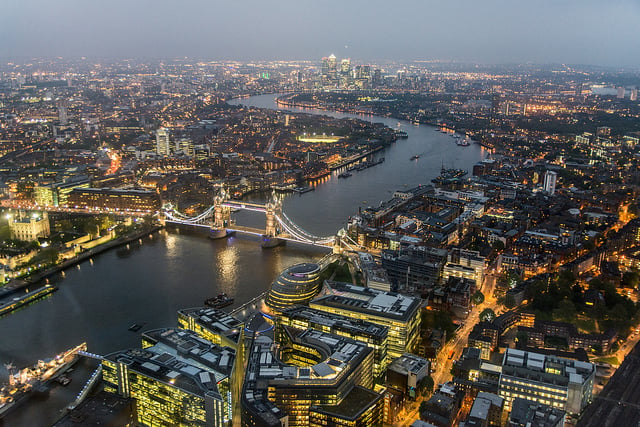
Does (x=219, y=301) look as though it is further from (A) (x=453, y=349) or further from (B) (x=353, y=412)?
(B) (x=353, y=412)

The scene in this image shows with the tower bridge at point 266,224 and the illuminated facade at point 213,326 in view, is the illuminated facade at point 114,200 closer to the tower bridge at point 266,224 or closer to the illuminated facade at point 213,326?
the tower bridge at point 266,224

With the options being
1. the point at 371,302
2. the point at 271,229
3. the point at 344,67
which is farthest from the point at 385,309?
the point at 344,67

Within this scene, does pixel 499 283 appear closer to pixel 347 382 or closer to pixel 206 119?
pixel 347 382

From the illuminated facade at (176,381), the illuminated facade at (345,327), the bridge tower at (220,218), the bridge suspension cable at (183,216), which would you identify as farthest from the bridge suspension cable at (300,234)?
the illuminated facade at (176,381)

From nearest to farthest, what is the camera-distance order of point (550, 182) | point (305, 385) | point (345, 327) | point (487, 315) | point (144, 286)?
point (305, 385) → point (345, 327) → point (487, 315) → point (144, 286) → point (550, 182)

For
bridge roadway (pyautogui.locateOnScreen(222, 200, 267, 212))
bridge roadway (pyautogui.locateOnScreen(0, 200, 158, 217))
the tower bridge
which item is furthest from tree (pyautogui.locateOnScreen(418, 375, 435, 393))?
bridge roadway (pyautogui.locateOnScreen(0, 200, 158, 217))
